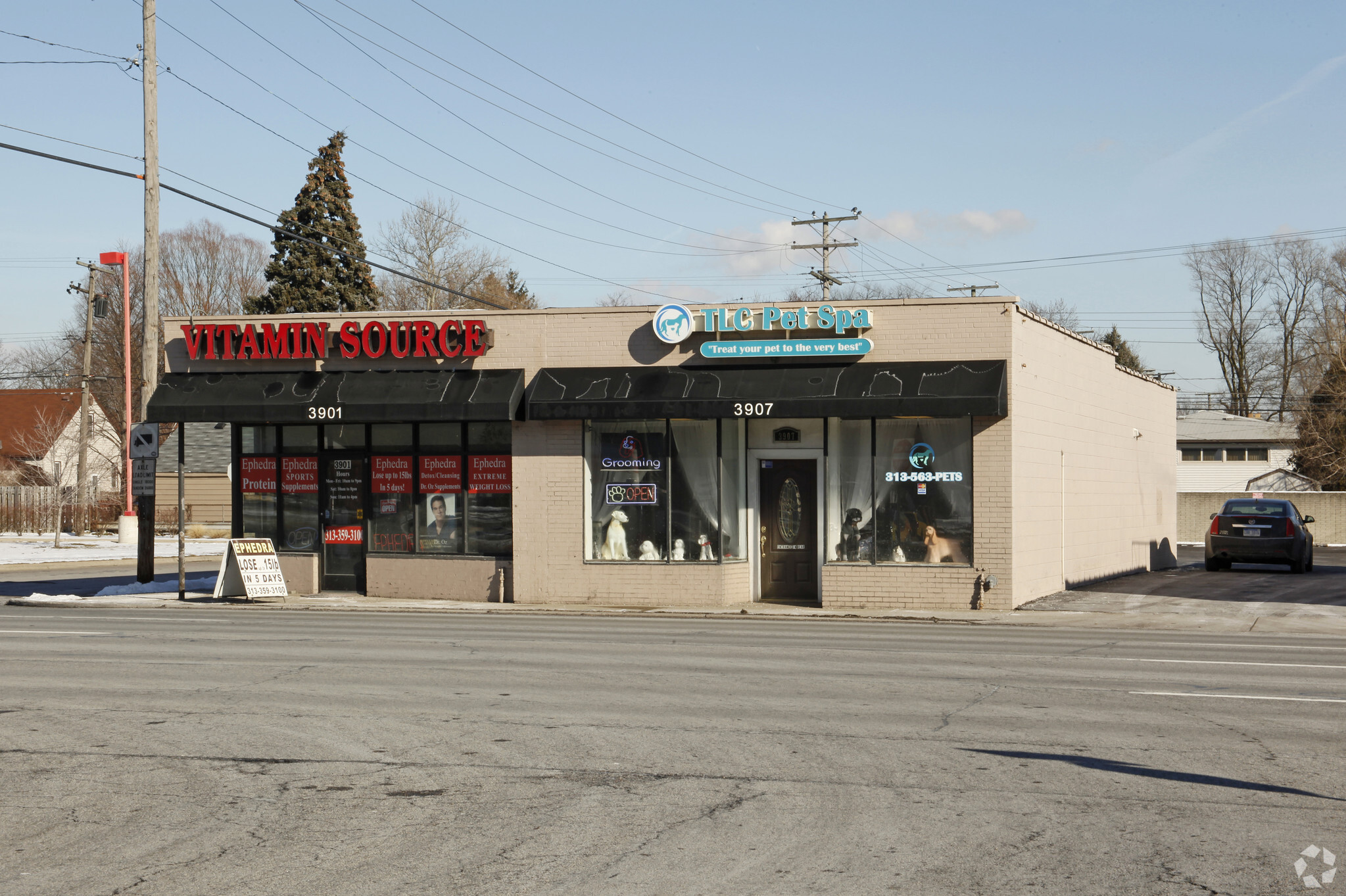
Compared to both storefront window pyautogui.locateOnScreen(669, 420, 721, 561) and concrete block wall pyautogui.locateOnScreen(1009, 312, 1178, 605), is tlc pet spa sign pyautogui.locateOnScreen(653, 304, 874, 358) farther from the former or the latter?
concrete block wall pyautogui.locateOnScreen(1009, 312, 1178, 605)

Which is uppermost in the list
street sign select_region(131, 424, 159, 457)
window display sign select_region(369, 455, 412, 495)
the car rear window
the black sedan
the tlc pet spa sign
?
the tlc pet spa sign

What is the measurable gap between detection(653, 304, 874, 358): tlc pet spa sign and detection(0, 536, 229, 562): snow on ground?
16876 millimetres

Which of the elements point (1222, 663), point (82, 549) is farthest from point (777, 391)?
point (82, 549)

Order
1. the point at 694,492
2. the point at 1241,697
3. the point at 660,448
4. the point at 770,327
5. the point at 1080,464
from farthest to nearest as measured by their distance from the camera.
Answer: the point at 1080,464 → the point at 660,448 → the point at 694,492 → the point at 770,327 → the point at 1241,697

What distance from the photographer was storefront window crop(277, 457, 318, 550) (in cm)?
2356

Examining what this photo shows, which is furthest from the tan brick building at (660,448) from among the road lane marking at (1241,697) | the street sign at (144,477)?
the road lane marking at (1241,697)

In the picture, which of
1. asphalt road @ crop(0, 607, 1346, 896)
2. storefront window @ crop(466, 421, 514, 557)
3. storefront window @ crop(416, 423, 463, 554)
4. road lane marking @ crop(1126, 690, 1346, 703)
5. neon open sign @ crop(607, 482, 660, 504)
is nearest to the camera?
asphalt road @ crop(0, 607, 1346, 896)

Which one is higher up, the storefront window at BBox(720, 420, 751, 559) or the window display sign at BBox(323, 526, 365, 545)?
the storefront window at BBox(720, 420, 751, 559)

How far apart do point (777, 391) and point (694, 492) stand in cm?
240

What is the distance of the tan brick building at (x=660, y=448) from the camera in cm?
2067

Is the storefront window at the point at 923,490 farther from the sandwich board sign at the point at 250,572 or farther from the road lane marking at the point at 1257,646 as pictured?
the sandwich board sign at the point at 250,572

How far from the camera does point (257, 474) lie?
23.8m

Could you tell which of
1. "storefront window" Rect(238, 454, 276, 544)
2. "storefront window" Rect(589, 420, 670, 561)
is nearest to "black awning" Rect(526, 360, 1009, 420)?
"storefront window" Rect(589, 420, 670, 561)

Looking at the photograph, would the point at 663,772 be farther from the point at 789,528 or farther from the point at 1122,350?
the point at 1122,350
